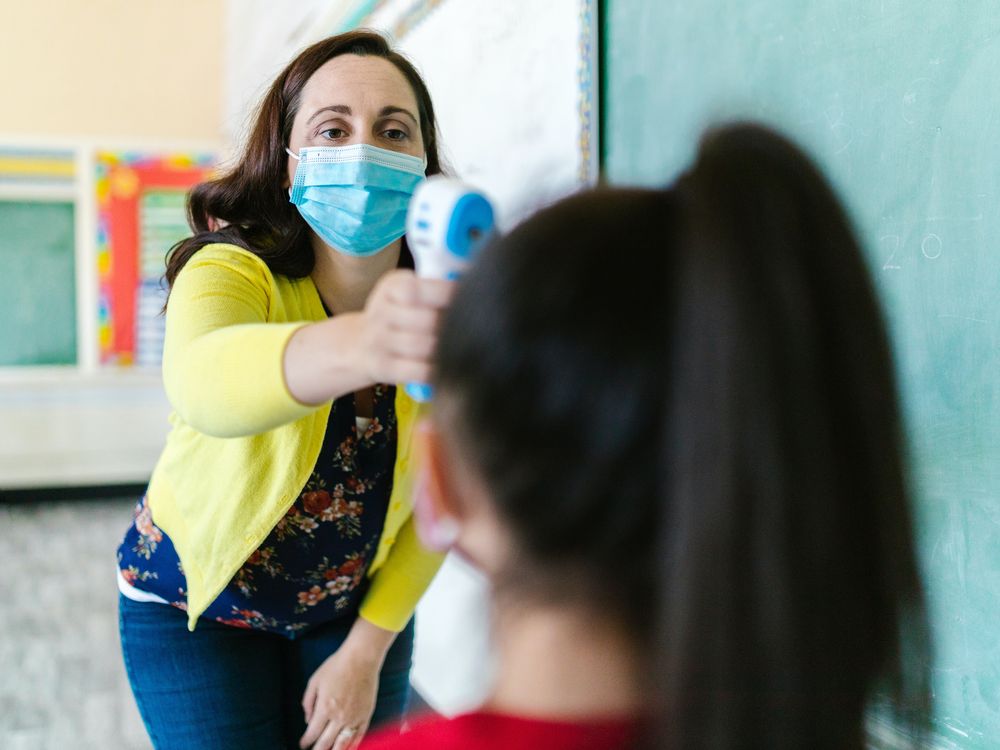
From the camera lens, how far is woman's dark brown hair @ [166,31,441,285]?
1.21 meters

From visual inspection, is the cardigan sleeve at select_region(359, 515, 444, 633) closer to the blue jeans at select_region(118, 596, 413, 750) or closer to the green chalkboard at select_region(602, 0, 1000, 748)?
the blue jeans at select_region(118, 596, 413, 750)

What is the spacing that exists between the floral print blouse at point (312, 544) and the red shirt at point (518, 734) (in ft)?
1.90

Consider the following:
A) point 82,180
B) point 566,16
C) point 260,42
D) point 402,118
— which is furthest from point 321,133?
point 82,180

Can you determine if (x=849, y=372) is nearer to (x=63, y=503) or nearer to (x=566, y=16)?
(x=566, y=16)

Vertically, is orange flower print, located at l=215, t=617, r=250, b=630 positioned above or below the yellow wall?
below

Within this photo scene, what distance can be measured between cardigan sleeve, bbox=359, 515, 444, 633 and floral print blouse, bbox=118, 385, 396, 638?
2.2 inches

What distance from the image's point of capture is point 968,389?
0.93 meters

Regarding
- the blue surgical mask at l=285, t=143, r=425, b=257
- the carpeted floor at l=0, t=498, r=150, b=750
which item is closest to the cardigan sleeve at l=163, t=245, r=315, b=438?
the blue surgical mask at l=285, t=143, r=425, b=257

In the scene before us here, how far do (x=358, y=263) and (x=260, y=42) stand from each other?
3.81 m

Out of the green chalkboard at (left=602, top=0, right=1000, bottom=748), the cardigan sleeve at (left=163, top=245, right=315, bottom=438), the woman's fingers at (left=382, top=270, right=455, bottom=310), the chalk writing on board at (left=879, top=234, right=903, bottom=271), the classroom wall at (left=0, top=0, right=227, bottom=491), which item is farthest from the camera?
the classroom wall at (left=0, top=0, right=227, bottom=491)

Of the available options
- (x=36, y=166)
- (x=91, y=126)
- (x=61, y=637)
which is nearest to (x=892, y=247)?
(x=61, y=637)

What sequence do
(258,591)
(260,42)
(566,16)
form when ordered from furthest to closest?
(260,42), (566,16), (258,591)

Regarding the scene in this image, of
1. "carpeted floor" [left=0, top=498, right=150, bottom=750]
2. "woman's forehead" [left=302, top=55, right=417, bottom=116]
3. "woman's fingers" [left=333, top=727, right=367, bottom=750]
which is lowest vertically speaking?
"carpeted floor" [left=0, top=498, right=150, bottom=750]

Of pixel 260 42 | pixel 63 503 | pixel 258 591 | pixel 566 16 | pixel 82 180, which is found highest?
pixel 260 42
